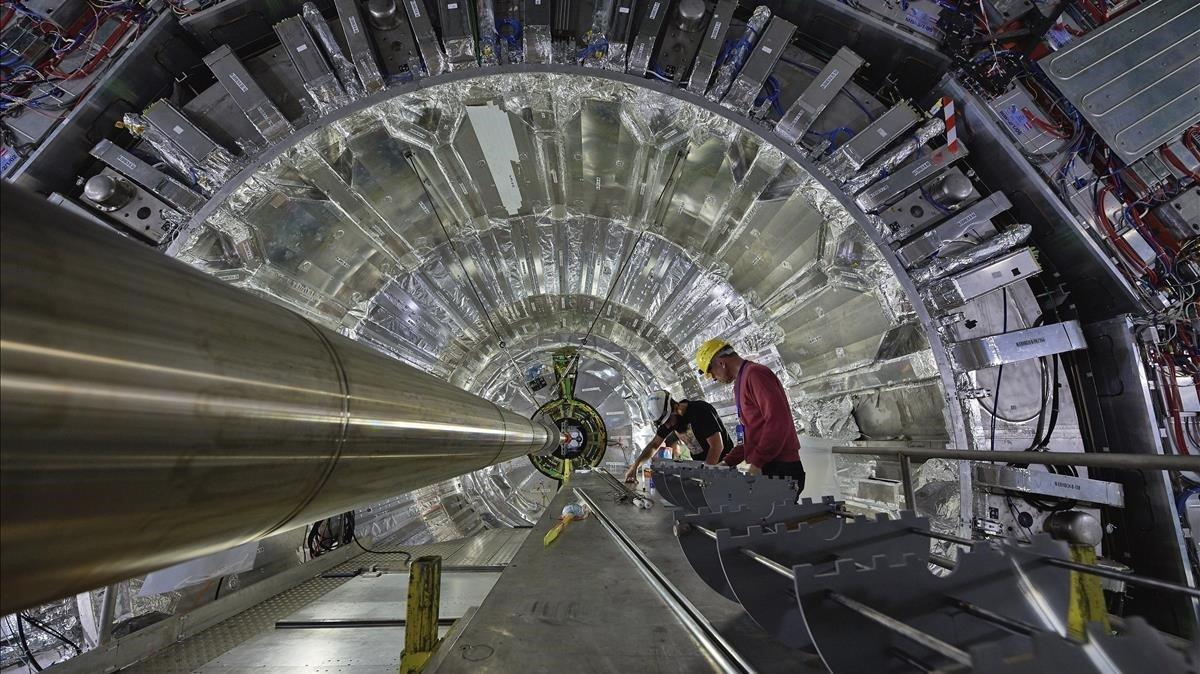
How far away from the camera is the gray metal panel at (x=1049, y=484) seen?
3008 mm

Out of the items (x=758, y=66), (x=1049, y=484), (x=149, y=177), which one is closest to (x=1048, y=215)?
(x=1049, y=484)

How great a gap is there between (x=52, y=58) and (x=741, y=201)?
13.9ft

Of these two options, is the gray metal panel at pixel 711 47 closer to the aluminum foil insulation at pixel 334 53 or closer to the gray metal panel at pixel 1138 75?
the aluminum foil insulation at pixel 334 53

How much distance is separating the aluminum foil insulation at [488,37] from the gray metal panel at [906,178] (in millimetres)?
2328

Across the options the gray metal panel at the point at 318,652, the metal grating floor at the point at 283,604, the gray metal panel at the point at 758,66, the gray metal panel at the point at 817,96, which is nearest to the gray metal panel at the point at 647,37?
the gray metal panel at the point at 758,66

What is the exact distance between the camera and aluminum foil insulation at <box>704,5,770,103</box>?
3117mm

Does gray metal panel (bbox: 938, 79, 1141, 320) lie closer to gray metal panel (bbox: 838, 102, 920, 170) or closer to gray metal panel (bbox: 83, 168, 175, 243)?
gray metal panel (bbox: 838, 102, 920, 170)

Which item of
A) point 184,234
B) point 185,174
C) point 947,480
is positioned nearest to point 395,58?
point 185,174

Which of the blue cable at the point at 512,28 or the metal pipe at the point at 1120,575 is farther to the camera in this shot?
the blue cable at the point at 512,28

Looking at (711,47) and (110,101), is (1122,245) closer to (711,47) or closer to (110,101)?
(711,47)

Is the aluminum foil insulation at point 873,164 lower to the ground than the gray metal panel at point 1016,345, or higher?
higher

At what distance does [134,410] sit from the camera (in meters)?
0.43

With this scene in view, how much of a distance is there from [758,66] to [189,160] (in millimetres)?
3318

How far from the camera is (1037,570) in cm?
110
